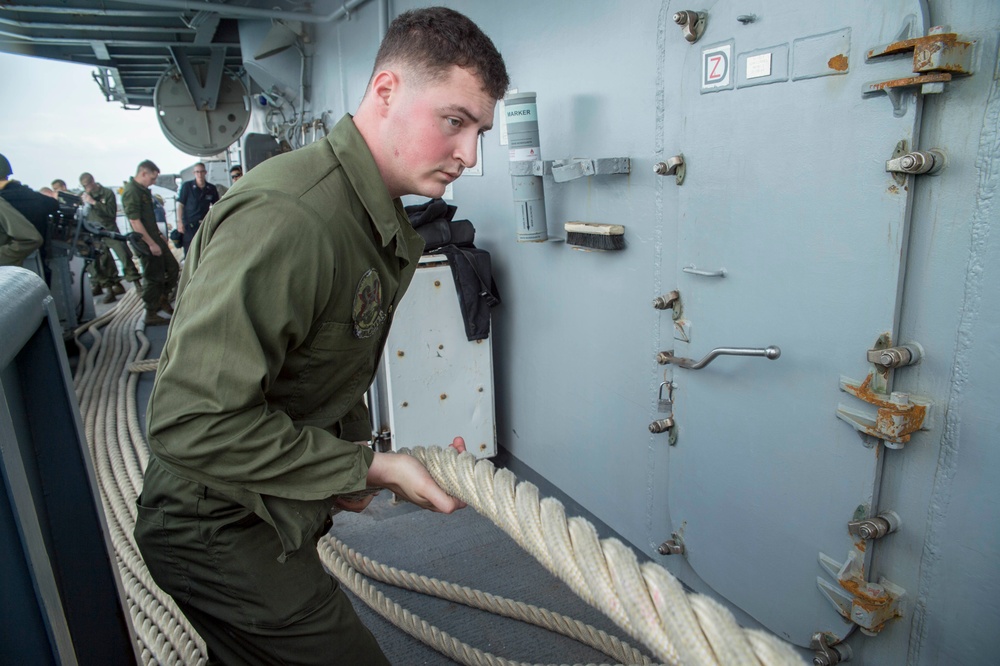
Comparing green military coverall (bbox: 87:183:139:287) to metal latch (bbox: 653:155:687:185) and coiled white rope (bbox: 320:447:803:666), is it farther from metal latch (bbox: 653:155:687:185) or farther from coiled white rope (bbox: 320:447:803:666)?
coiled white rope (bbox: 320:447:803:666)

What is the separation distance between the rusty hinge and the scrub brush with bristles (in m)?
1.14

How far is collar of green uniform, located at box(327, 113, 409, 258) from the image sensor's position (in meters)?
1.24

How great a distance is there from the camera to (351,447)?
1165 mm

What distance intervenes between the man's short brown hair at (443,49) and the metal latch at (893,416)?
3.95 feet

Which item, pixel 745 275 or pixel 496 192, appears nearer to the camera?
pixel 745 275

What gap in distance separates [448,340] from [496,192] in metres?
0.83

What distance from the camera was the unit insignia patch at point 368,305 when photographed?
1.26 meters

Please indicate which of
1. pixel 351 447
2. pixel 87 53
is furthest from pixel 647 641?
pixel 87 53

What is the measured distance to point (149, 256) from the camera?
7586mm

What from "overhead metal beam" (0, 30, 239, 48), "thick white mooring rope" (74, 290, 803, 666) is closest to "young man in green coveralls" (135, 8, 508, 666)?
"thick white mooring rope" (74, 290, 803, 666)

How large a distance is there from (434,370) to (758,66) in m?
2.12

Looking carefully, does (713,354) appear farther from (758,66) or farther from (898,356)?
(758,66)

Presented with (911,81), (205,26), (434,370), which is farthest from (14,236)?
(911,81)

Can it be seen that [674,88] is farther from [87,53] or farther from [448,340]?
[87,53]
